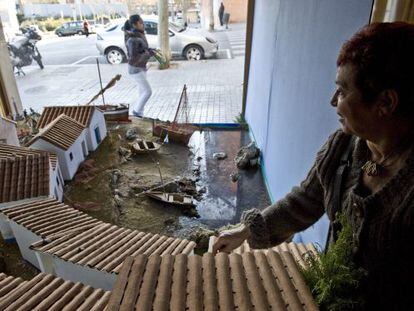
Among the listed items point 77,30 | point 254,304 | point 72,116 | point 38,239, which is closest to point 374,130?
point 254,304

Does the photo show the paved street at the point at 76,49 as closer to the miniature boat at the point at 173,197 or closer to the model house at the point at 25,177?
the miniature boat at the point at 173,197

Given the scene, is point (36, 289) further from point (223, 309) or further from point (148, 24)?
point (148, 24)

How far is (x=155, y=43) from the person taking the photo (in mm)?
16312

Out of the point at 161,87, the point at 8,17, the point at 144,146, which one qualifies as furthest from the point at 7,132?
the point at 8,17

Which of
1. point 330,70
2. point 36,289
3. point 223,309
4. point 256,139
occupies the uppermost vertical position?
point 330,70

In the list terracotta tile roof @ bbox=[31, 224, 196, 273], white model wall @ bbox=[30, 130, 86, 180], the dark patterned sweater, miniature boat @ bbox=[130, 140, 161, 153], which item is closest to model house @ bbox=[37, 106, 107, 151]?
white model wall @ bbox=[30, 130, 86, 180]

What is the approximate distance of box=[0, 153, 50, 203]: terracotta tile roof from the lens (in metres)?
5.33

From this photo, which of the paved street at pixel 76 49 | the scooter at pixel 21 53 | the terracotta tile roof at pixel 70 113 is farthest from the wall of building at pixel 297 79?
the scooter at pixel 21 53

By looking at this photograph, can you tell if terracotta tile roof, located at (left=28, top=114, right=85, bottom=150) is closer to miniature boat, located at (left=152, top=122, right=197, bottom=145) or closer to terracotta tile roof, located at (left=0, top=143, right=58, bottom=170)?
terracotta tile roof, located at (left=0, top=143, right=58, bottom=170)

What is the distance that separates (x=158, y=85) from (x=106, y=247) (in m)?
10.4

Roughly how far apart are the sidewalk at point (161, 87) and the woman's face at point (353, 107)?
9.15 metres

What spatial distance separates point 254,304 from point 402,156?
85 centimetres

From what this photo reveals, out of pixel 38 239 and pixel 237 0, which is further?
pixel 237 0

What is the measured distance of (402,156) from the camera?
1342 mm
